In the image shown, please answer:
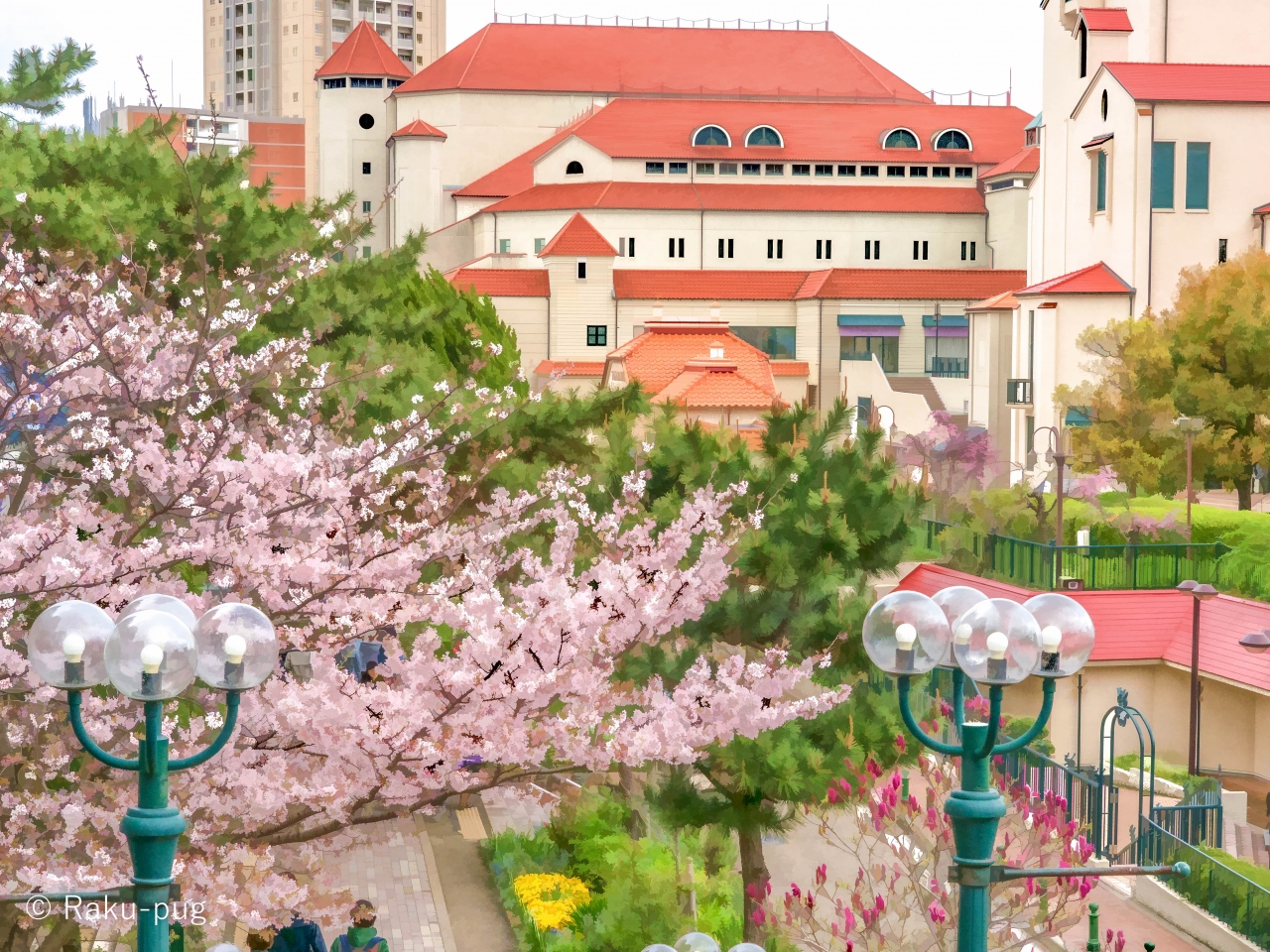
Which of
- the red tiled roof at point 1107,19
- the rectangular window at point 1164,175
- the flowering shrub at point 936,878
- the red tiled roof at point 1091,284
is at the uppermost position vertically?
the red tiled roof at point 1107,19

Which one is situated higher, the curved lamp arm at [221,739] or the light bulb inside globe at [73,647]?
the light bulb inside globe at [73,647]

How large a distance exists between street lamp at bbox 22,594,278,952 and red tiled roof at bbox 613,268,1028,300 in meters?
67.6

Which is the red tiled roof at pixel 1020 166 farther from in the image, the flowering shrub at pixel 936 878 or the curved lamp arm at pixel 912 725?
the curved lamp arm at pixel 912 725

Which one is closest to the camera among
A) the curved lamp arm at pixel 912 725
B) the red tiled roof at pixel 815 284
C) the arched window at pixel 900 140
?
the curved lamp arm at pixel 912 725

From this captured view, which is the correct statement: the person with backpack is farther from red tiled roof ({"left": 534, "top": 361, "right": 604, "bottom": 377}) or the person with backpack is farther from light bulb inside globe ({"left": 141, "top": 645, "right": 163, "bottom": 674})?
red tiled roof ({"left": 534, "top": 361, "right": 604, "bottom": 377})

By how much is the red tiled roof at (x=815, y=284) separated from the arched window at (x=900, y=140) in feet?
32.9

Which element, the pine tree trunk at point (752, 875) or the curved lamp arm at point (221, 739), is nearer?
the curved lamp arm at point (221, 739)

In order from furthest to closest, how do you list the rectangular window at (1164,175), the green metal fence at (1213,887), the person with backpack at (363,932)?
1. the rectangular window at (1164,175)
2. the green metal fence at (1213,887)
3. the person with backpack at (363,932)

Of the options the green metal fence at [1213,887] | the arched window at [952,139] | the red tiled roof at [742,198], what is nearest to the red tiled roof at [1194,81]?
the red tiled roof at [742,198]

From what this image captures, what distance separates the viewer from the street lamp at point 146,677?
7.43 m

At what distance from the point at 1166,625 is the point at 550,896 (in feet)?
40.7

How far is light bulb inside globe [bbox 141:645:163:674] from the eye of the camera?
7320 millimetres

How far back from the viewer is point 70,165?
22.3 meters

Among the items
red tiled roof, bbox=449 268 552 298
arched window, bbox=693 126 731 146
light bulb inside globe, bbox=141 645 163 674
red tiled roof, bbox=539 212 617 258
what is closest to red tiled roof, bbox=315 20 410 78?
arched window, bbox=693 126 731 146
